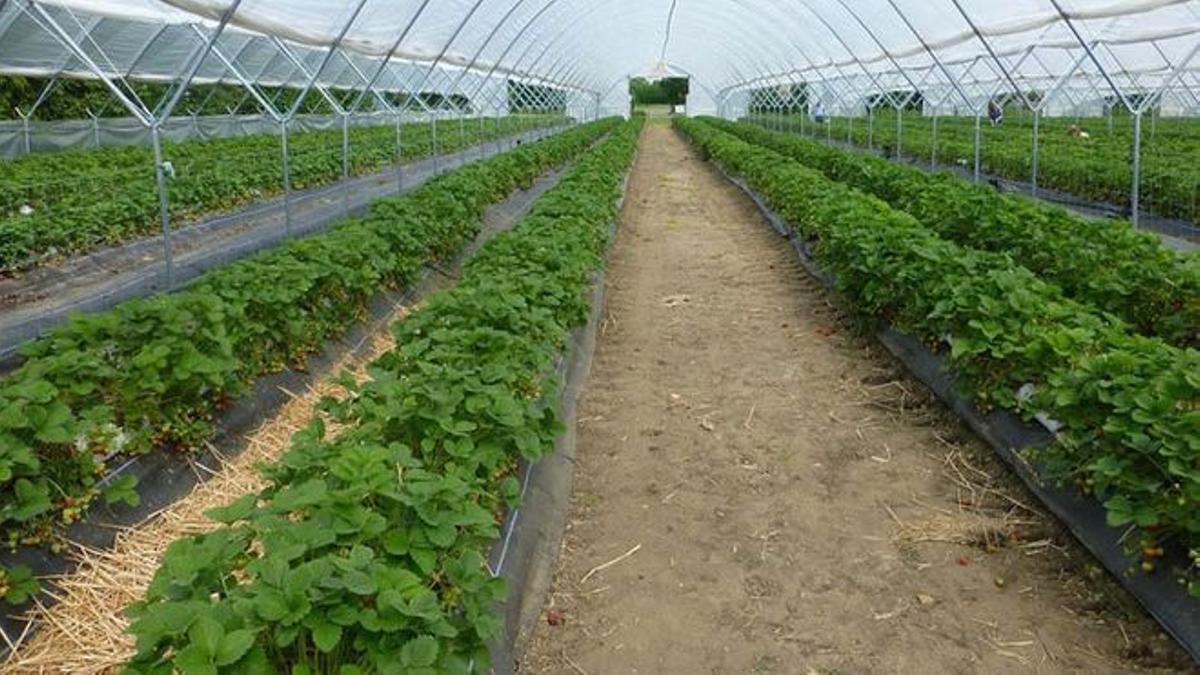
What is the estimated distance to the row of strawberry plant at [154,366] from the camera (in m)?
3.30

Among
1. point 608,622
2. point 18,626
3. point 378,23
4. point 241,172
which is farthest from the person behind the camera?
point 241,172

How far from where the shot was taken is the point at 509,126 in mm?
29266

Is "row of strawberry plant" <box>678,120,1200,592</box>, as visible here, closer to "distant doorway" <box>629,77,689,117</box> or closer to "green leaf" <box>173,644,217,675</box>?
"green leaf" <box>173,644,217,675</box>

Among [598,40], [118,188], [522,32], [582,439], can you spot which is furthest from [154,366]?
[598,40]

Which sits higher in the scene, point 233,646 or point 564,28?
point 564,28

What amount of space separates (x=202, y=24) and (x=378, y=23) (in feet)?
7.77

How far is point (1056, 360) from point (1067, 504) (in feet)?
2.33

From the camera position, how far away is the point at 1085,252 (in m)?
5.84

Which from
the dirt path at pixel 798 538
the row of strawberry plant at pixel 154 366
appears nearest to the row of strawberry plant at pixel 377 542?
the dirt path at pixel 798 538

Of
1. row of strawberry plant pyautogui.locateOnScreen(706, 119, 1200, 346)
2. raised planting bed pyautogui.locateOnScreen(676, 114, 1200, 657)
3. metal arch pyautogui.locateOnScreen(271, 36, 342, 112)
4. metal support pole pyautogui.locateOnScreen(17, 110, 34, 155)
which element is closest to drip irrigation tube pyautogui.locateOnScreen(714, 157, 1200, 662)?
raised planting bed pyautogui.locateOnScreen(676, 114, 1200, 657)

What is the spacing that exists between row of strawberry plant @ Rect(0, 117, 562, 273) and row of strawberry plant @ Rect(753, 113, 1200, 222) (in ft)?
35.2

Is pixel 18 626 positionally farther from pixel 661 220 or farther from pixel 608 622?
pixel 661 220

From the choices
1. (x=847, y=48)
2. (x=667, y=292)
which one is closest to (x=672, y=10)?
(x=847, y=48)

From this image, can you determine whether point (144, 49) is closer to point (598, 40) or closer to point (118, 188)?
point (118, 188)
